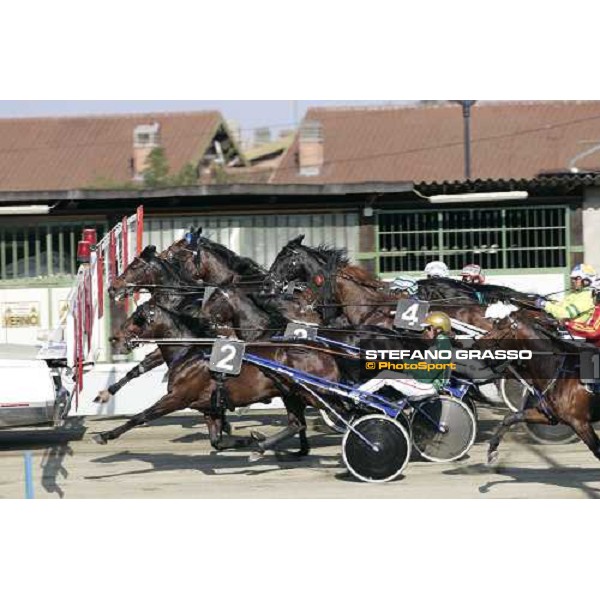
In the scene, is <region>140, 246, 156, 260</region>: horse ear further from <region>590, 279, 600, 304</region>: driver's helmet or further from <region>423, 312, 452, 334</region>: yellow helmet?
<region>590, 279, 600, 304</region>: driver's helmet

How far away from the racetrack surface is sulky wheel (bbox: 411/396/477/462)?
0.15 meters

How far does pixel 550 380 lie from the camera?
39.0 feet

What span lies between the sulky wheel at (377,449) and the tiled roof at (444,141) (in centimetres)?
3585

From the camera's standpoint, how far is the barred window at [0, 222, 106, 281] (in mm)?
20453

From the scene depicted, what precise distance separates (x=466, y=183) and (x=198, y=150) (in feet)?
120

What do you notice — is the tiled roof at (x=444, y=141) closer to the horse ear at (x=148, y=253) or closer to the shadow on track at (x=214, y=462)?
the horse ear at (x=148, y=253)

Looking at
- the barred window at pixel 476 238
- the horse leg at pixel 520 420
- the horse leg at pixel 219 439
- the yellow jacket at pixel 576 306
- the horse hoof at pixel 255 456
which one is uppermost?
the barred window at pixel 476 238

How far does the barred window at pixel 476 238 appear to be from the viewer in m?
20.6

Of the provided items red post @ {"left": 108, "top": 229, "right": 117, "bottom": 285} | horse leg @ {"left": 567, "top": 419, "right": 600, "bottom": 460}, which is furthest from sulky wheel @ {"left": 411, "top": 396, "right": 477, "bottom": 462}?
red post @ {"left": 108, "top": 229, "right": 117, "bottom": 285}

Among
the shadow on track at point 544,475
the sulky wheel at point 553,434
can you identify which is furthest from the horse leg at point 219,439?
the sulky wheel at point 553,434

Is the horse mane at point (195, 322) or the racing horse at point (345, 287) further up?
the racing horse at point (345, 287)

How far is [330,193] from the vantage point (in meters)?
20.2

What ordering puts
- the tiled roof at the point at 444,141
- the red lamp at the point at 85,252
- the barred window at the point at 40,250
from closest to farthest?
the red lamp at the point at 85,252, the barred window at the point at 40,250, the tiled roof at the point at 444,141

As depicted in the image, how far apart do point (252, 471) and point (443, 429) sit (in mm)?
2057
